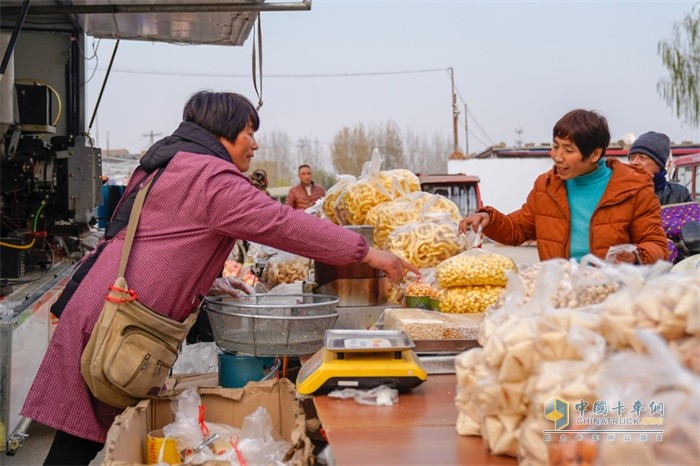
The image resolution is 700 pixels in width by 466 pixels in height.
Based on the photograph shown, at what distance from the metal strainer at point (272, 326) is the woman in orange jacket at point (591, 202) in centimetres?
99

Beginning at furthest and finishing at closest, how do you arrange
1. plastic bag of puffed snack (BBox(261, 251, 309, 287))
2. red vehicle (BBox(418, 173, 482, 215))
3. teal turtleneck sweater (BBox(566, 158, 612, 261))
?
red vehicle (BBox(418, 173, 482, 215)) → plastic bag of puffed snack (BBox(261, 251, 309, 287)) → teal turtleneck sweater (BBox(566, 158, 612, 261))

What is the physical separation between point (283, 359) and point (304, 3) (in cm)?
215

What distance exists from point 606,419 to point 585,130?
197 centimetres

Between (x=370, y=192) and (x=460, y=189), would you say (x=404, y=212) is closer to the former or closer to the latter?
(x=370, y=192)

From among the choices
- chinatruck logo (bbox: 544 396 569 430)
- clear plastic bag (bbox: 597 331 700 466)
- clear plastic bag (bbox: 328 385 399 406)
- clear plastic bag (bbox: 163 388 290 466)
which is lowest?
clear plastic bag (bbox: 163 388 290 466)

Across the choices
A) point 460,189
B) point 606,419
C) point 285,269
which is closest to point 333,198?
point 285,269

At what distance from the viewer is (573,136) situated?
9.87 ft

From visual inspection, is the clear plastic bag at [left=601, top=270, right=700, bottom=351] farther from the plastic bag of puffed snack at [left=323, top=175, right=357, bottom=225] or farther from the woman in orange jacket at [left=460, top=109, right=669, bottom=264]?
the plastic bag of puffed snack at [left=323, top=175, right=357, bottom=225]

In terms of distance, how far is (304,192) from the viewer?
13.0 m

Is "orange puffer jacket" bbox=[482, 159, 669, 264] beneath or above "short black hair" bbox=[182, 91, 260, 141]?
beneath

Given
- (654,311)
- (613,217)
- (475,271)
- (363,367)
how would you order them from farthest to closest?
(613,217)
(475,271)
(363,367)
(654,311)

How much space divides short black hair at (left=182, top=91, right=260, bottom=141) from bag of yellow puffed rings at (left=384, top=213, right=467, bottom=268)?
1.11 metres

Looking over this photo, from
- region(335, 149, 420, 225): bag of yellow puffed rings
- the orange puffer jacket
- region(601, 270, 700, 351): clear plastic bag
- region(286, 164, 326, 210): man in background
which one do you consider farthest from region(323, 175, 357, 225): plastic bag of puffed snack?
region(286, 164, 326, 210): man in background

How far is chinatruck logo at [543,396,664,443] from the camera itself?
1154mm
